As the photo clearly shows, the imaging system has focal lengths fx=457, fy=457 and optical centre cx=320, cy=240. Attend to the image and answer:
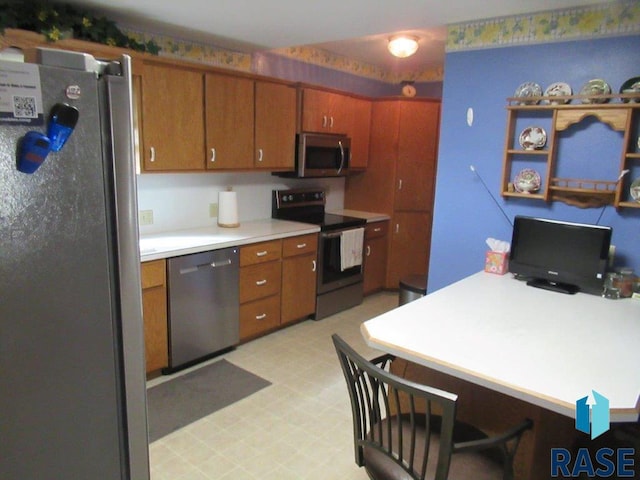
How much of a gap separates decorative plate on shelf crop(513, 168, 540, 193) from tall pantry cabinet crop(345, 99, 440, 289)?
197 cm

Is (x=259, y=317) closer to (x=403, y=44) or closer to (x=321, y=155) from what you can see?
(x=321, y=155)

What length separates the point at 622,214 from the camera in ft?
8.34

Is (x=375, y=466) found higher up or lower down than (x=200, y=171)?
lower down

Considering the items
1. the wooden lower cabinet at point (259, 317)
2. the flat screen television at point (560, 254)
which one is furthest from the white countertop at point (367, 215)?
the flat screen television at point (560, 254)

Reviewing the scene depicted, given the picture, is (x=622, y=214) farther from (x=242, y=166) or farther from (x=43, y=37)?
(x=43, y=37)

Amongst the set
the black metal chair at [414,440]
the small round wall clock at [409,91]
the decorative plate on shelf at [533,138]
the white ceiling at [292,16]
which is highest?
the white ceiling at [292,16]

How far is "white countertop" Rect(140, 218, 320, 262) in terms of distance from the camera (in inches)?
115

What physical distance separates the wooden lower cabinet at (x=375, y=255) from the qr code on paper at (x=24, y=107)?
153 inches

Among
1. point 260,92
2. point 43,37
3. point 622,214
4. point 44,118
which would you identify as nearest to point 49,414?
point 44,118

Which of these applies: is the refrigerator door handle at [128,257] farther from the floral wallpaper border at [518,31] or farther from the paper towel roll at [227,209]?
the paper towel roll at [227,209]

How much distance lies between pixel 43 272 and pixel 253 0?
214 cm

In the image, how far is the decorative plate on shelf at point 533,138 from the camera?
2.71m

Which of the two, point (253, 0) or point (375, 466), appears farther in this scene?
point (253, 0)

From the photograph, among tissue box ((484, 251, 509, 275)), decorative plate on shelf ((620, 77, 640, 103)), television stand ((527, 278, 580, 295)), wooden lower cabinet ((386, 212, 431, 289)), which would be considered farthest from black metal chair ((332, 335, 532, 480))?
wooden lower cabinet ((386, 212, 431, 289))
